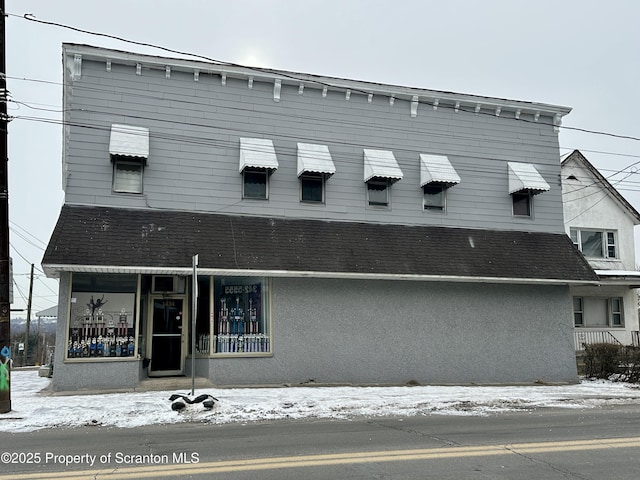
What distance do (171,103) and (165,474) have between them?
36.3 feet

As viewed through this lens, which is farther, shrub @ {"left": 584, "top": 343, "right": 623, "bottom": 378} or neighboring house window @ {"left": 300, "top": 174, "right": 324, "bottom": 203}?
shrub @ {"left": 584, "top": 343, "right": 623, "bottom": 378}

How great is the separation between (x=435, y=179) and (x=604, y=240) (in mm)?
10135

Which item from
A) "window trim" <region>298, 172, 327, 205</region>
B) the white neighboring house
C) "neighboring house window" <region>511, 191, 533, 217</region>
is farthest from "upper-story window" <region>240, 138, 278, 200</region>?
the white neighboring house

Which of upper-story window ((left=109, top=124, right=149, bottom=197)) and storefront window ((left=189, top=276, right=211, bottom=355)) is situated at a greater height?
upper-story window ((left=109, top=124, right=149, bottom=197))

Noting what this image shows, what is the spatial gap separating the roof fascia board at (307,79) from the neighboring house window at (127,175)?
2656mm

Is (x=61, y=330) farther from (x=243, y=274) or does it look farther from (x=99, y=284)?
(x=243, y=274)

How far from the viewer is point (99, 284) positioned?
44.5 feet

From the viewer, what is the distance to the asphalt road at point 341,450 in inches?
247

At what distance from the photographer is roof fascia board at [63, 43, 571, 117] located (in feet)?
47.5

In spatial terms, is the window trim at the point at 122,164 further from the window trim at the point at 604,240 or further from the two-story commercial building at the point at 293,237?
the window trim at the point at 604,240

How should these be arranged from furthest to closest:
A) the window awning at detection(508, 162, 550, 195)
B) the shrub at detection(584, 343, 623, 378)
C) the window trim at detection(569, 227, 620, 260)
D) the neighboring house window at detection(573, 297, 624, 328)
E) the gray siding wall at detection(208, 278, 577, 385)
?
the window trim at detection(569, 227, 620, 260)
the neighboring house window at detection(573, 297, 624, 328)
the window awning at detection(508, 162, 550, 195)
the shrub at detection(584, 343, 623, 378)
the gray siding wall at detection(208, 278, 577, 385)

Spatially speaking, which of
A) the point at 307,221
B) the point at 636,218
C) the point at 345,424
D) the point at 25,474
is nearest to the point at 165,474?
the point at 25,474

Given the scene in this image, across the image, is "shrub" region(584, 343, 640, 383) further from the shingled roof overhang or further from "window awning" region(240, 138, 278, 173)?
"window awning" region(240, 138, 278, 173)

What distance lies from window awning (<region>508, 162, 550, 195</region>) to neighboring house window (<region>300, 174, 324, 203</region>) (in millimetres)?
6146
